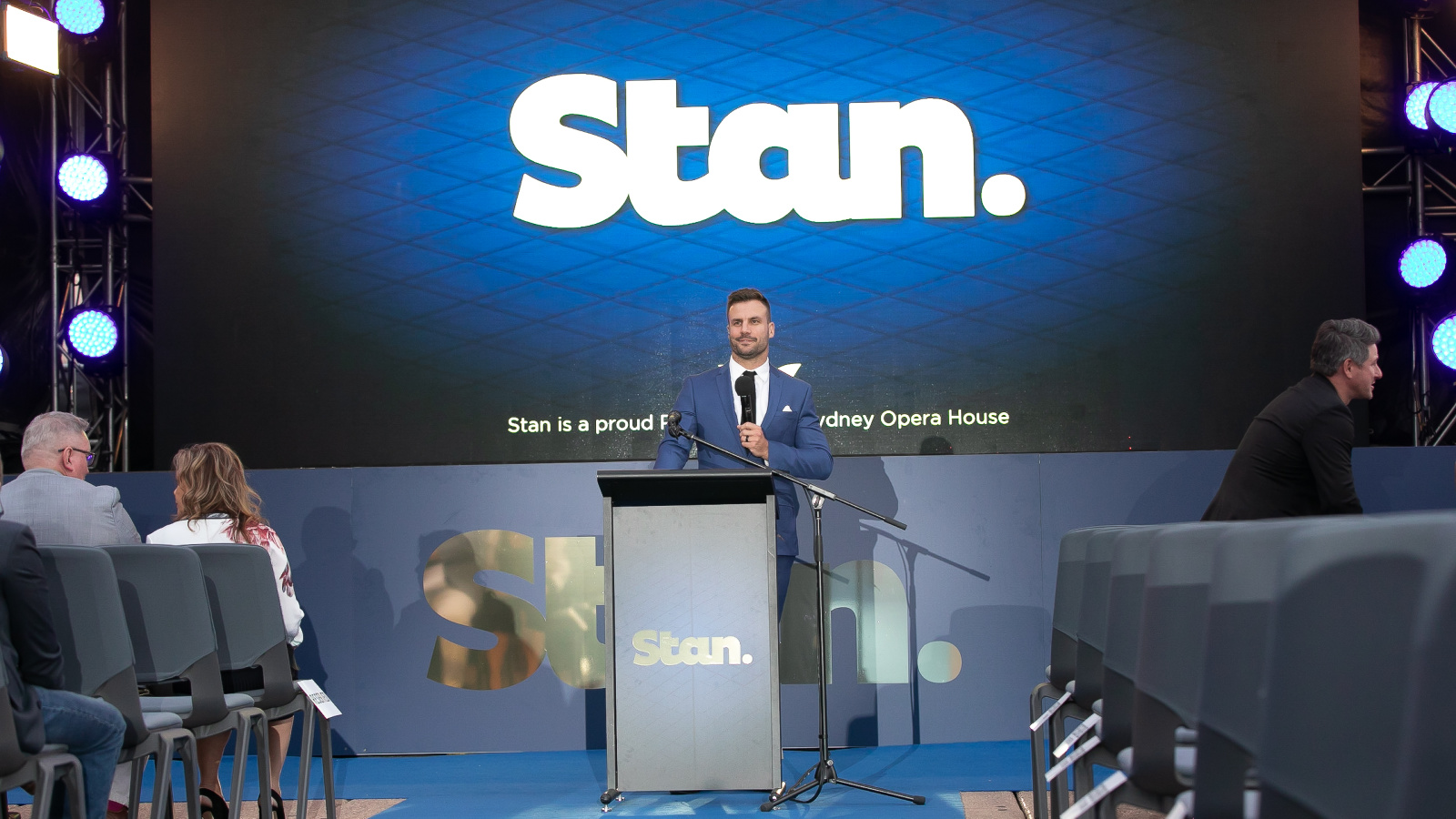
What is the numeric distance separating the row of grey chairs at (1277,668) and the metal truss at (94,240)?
589 centimetres

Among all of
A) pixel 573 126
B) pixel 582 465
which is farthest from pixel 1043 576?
pixel 573 126

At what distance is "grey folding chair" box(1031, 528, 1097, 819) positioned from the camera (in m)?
2.89

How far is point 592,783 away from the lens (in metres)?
4.16

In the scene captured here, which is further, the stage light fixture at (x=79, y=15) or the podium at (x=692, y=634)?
the stage light fixture at (x=79, y=15)

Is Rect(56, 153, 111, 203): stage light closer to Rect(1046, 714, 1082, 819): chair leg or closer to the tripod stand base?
the tripod stand base

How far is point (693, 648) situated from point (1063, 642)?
123cm

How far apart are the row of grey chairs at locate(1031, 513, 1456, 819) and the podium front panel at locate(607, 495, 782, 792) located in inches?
54.5

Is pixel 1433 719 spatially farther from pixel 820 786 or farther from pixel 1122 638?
pixel 820 786

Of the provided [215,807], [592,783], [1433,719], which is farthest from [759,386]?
[1433,719]

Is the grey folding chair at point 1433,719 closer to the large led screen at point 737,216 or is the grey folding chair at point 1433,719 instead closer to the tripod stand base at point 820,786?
the tripod stand base at point 820,786

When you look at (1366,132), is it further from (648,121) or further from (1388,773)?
(1388,773)

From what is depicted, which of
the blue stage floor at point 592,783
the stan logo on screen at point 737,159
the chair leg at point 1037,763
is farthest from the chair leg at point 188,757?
the stan logo on screen at point 737,159

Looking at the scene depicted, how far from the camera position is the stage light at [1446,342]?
6.02m

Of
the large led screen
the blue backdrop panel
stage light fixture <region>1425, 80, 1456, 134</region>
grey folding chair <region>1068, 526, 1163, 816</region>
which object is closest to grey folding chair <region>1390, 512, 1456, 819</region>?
grey folding chair <region>1068, 526, 1163, 816</region>
